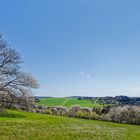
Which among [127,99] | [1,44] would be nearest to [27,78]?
[1,44]

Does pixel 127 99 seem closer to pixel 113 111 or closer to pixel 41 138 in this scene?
pixel 113 111

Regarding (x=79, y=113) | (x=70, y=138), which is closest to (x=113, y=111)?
(x=79, y=113)

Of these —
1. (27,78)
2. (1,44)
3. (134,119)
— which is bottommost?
(134,119)

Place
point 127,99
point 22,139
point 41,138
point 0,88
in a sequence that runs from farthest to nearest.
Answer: point 127,99
point 0,88
point 41,138
point 22,139

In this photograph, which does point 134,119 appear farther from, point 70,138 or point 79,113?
point 70,138

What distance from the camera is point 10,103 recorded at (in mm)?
31953

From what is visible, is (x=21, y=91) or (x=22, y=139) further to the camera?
Result: (x=21, y=91)

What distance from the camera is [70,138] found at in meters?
26.0

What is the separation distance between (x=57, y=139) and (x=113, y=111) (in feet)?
220

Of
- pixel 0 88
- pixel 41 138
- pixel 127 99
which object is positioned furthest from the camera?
pixel 127 99

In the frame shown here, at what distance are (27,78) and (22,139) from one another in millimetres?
10664

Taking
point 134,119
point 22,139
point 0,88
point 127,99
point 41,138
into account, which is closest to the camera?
point 22,139

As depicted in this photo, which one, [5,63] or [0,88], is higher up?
[5,63]

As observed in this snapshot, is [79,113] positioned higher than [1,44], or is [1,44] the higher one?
[1,44]
